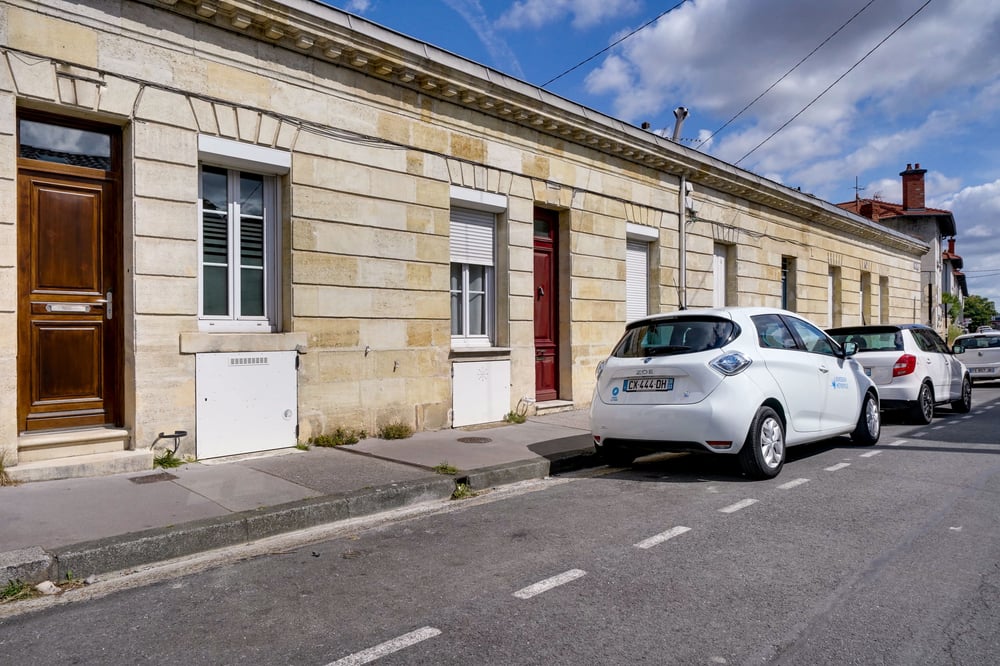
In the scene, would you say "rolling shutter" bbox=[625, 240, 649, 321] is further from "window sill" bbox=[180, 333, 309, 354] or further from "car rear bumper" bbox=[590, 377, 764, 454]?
"window sill" bbox=[180, 333, 309, 354]

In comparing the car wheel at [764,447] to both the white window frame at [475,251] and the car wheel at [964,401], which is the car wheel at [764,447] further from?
the car wheel at [964,401]

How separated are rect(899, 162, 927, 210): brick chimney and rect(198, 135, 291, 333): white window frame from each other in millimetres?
38457

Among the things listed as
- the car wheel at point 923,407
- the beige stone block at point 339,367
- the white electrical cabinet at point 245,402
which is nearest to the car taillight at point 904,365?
the car wheel at point 923,407

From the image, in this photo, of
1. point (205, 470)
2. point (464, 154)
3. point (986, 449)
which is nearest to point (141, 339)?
point (205, 470)

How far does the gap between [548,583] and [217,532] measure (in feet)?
8.20

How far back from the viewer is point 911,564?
444cm

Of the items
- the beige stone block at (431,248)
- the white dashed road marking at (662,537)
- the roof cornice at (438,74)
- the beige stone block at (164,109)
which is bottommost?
the white dashed road marking at (662,537)

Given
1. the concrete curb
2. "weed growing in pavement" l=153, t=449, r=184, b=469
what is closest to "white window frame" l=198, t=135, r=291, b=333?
"weed growing in pavement" l=153, t=449, r=184, b=469

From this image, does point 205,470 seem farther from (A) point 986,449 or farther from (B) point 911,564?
(A) point 986,449

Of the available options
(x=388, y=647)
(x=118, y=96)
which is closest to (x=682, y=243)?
(x=118, y=96)

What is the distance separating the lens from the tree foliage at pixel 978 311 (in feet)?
323

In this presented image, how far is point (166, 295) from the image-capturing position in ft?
24.1

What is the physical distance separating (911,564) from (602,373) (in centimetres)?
369

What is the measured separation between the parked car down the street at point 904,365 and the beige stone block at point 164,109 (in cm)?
944
